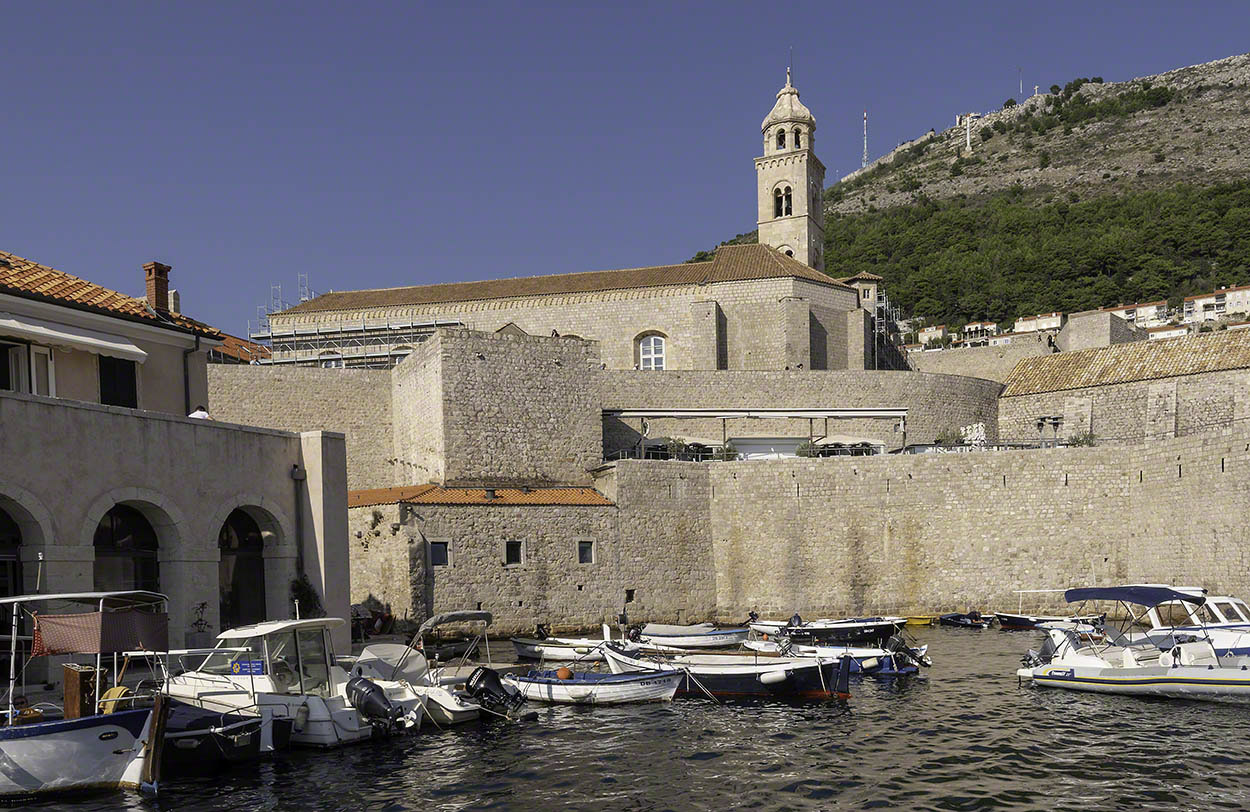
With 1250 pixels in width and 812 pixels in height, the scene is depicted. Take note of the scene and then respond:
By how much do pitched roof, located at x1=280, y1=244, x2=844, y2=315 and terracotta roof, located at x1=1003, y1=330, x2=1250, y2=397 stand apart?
30.8 ft

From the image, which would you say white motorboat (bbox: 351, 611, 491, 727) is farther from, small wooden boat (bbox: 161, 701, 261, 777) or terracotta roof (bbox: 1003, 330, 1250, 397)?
terracotta roof (bbox: 1003, 330, 1250, 397)

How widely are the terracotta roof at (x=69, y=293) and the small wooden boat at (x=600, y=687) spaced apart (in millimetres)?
9628

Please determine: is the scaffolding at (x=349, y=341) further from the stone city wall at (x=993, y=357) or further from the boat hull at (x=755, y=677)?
the boat hull at (x=755, y=677)

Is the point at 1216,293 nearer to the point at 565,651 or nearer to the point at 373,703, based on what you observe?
the point at 565,651

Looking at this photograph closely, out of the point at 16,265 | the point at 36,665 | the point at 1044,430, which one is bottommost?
the point at 36,665

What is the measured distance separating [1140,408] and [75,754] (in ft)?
124

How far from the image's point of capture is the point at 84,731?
12672 mm

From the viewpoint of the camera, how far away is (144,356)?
18844mm

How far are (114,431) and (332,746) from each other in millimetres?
5979

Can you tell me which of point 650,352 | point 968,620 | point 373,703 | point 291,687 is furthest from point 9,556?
point 650,352

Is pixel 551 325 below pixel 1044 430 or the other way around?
the other way around

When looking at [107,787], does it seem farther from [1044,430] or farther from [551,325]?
[1044,430]

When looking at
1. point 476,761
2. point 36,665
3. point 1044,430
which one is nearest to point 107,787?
point 36,665

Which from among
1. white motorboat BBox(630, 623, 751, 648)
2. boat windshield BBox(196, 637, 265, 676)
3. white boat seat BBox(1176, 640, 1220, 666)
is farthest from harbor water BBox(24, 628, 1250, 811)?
white motorboat BBox(630, 623, 751, 648)
